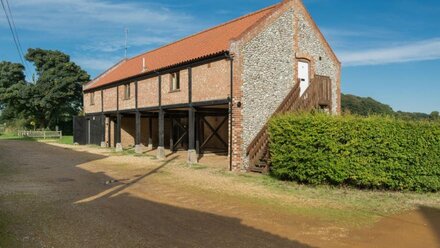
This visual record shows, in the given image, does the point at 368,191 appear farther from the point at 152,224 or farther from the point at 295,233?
the point at 152,224

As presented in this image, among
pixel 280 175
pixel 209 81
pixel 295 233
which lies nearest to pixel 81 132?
pixel 209 81

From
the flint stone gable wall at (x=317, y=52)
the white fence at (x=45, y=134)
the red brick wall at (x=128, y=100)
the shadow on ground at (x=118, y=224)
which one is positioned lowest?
the shadow on ground at (x=118, y=224)

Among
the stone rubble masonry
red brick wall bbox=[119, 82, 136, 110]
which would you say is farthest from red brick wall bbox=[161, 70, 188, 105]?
red brick wall bbox=[119, 82, 136, 110]

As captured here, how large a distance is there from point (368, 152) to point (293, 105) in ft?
21.6

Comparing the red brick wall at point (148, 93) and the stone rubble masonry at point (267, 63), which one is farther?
the red brick wall at point (148, 93)

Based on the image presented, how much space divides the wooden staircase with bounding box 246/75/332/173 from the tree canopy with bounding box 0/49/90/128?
43.3 m

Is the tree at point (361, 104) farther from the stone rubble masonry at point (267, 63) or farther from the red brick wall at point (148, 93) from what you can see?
the red brick wall at point (148, 93)

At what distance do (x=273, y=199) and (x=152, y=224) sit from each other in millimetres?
3927

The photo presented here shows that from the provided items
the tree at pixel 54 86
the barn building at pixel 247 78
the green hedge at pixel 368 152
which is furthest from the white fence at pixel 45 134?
the green hedge at pixel 368 152

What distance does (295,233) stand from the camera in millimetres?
6895

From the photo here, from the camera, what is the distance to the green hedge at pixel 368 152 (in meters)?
11.1

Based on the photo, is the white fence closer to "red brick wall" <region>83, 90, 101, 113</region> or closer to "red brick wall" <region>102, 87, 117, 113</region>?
"red brick wall" <region>83, 90, 101, 113</region>

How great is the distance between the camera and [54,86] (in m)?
52.8

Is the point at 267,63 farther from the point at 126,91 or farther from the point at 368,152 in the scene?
the point at 126,91
